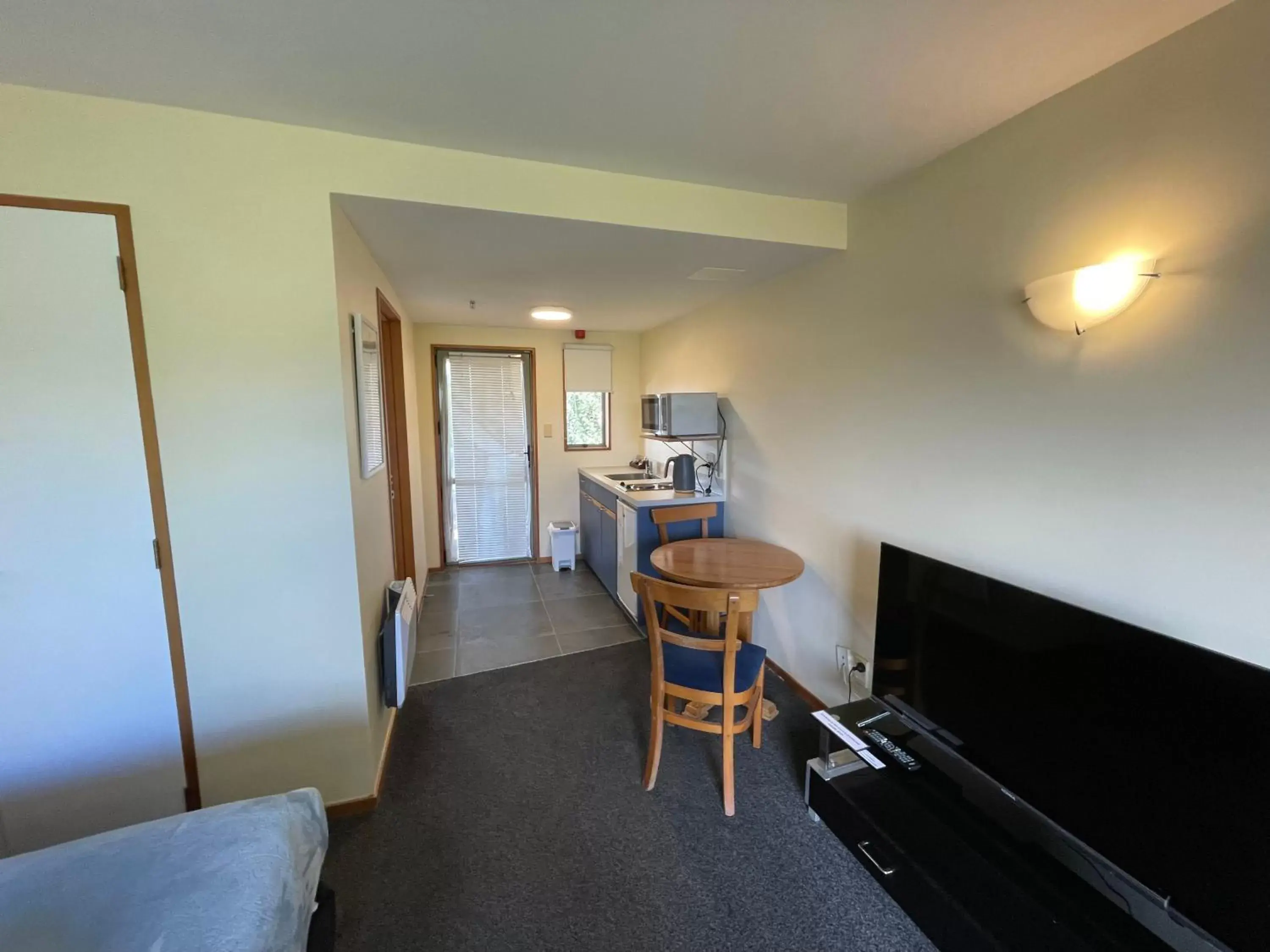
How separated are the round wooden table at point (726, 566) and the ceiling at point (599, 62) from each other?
1.70 metres

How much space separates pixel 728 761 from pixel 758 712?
1.12ft

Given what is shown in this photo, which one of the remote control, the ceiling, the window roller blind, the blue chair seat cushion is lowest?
the remote control

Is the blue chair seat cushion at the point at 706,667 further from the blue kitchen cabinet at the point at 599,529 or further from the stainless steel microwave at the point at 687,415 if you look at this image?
the blue kitchen cabinet at the point at 599,529

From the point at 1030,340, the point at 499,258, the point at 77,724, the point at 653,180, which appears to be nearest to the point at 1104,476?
the point at 1030,340

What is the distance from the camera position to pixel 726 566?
2.48 metres

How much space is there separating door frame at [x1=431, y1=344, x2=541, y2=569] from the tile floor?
1.22 ft

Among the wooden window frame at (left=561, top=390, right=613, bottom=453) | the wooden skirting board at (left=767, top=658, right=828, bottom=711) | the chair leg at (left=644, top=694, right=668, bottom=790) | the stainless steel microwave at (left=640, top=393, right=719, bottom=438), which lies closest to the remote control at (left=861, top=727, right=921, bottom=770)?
the wooden skirting board at (left=767, top=658, right=828, bottom=711)

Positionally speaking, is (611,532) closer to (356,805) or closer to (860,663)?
(860,663)

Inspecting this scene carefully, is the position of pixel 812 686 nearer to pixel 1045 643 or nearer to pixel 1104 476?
pixel 1045 643

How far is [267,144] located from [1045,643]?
9.01ft

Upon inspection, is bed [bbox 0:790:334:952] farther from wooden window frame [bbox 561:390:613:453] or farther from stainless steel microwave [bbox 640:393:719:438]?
wooden window frame [bbox 561:390:613:453]

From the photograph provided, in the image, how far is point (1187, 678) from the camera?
3.51 feet

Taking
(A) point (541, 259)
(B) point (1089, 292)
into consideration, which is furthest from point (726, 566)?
(A) point (541, 259)

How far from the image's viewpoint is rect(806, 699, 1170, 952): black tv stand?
1208mm
